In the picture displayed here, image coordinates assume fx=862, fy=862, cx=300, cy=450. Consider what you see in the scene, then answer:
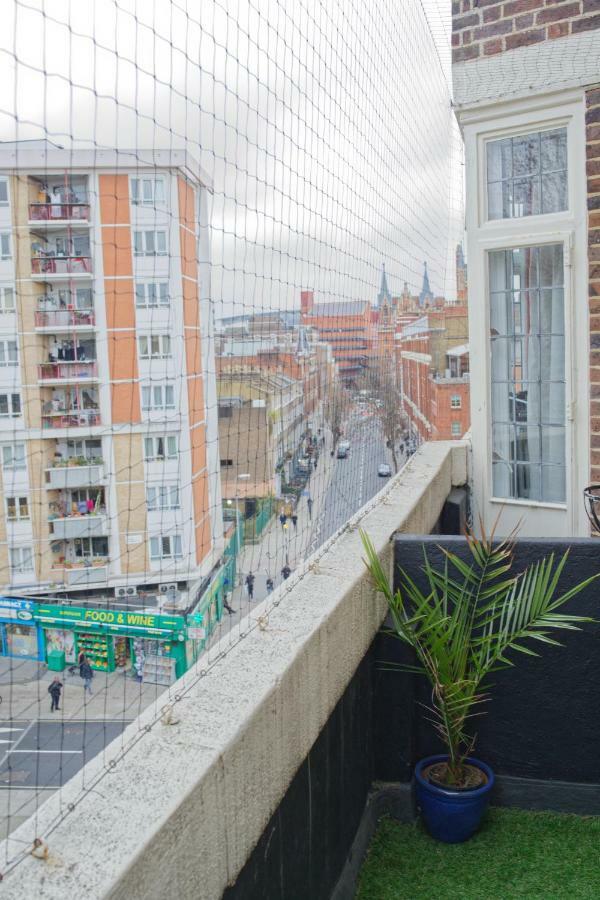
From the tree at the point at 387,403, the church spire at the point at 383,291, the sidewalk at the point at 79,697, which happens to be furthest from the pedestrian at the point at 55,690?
the church spire at the point at 383,291

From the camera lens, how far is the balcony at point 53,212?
1.60 metres

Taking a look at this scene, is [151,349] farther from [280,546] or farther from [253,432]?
[280,546]

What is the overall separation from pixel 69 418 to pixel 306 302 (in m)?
0.98

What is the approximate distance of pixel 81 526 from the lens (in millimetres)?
2127

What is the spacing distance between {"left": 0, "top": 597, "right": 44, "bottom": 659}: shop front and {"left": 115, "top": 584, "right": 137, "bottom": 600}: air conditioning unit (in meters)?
0.21

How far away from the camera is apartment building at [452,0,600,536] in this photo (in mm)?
3877

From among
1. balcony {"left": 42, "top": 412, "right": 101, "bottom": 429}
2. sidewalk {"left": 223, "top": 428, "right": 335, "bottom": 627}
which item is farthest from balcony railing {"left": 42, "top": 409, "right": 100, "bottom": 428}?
sidewalk {"left": 223, "top": 428, "right": 335, "bottom": 627}

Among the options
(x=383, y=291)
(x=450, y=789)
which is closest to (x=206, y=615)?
(x=450, y=789)

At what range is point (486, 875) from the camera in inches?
105

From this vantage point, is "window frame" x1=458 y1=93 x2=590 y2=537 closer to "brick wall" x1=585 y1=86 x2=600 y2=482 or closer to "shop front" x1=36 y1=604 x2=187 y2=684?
"brick wall" x1=585 y1=86 x2=600 y2=482

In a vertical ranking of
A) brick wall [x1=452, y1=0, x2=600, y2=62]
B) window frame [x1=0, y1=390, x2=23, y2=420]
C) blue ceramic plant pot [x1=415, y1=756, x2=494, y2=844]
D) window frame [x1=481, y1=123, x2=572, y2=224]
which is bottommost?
blue ceramic plant pot [x1=415, y1=756, x2=494, y2=844]

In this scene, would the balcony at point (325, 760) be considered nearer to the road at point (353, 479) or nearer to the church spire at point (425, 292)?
the road at point (353, 479)

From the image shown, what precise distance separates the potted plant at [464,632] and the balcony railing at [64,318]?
112 centimetres

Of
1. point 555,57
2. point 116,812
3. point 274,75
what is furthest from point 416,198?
point 116,812
